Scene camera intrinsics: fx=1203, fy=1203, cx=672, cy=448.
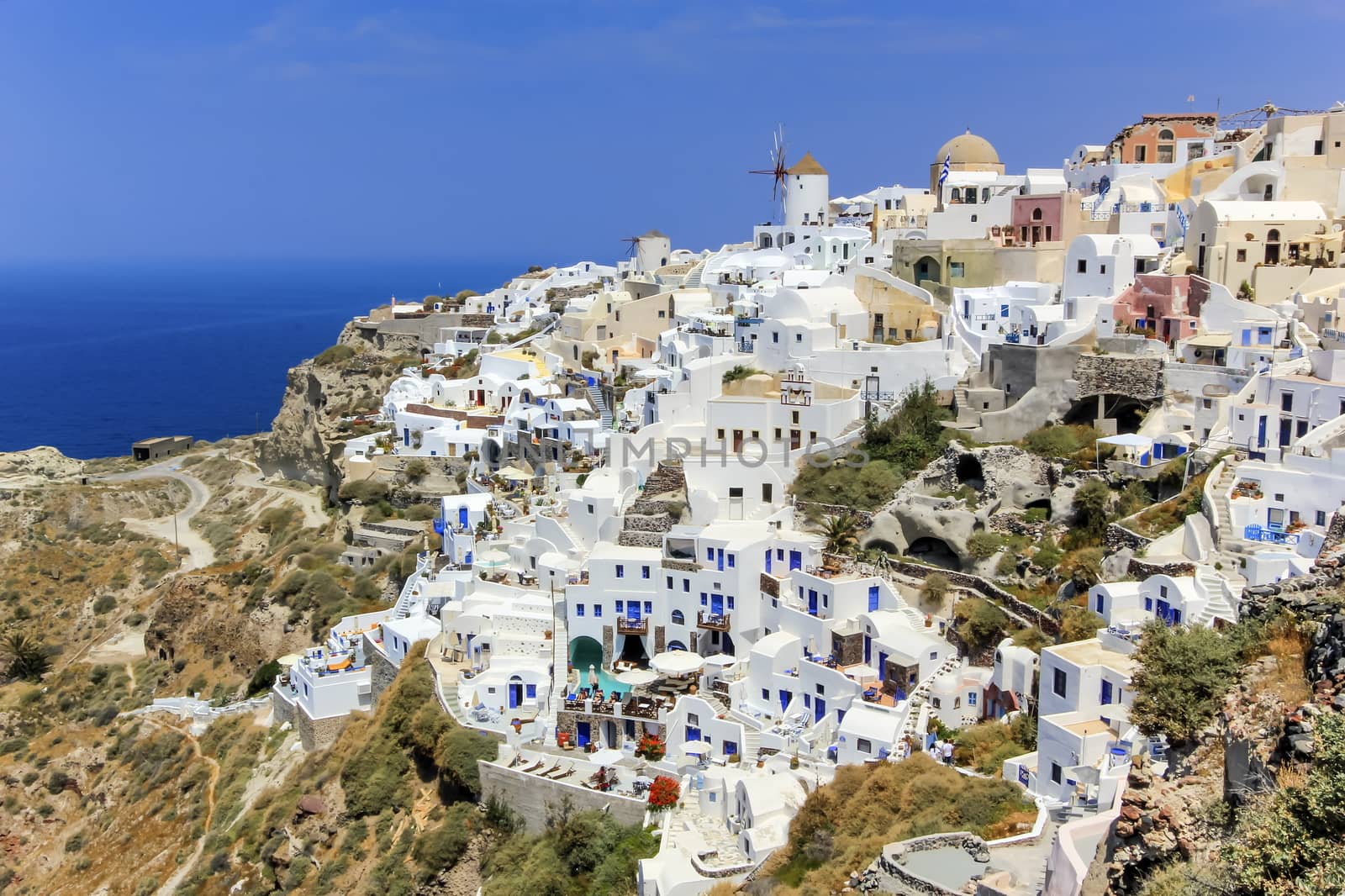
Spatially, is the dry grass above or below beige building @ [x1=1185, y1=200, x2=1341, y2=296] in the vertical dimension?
below

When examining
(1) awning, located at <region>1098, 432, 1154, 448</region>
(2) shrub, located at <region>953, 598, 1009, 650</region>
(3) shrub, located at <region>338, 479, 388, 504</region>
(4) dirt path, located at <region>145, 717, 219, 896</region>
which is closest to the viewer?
(2) shrub, located at <region>953, 598, 1009, 650</region>

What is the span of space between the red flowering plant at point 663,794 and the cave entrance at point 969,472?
446 inches

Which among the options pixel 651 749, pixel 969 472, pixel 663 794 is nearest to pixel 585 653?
pixel 651 749

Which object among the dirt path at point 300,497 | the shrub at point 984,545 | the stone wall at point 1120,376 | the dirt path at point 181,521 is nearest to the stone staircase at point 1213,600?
the shrub at point 984,545

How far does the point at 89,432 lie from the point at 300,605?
7148cm

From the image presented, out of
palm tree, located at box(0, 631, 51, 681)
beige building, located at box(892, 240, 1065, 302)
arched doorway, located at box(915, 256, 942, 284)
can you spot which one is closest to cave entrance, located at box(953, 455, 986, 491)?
beige building, located at box(892, 240, 1065, 302)

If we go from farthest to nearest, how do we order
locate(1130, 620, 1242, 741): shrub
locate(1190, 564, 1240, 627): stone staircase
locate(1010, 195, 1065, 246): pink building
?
1. locate(1010, 195, 1065, 246): pink building
2. locate(1190, 564, 1240, 627): stone staircase
3. locate(1130, 620, 1242, 741): shrub

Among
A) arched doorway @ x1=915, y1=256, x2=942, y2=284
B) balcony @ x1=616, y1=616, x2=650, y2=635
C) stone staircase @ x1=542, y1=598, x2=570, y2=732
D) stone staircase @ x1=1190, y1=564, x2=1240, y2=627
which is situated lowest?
stone staircase @ x1=542, y1=598, x2=570, y2=732

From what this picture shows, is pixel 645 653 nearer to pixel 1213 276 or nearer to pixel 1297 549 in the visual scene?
pixel 1297 549

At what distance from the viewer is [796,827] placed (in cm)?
1919

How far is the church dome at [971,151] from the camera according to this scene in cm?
4853

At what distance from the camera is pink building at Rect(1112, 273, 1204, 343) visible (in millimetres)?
30609

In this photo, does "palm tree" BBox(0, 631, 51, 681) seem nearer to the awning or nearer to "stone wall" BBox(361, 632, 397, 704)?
"stone wall" BBox(361, 632, 397, 704)

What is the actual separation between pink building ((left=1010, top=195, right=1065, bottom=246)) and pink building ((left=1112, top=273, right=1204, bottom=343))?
6.16 metres
